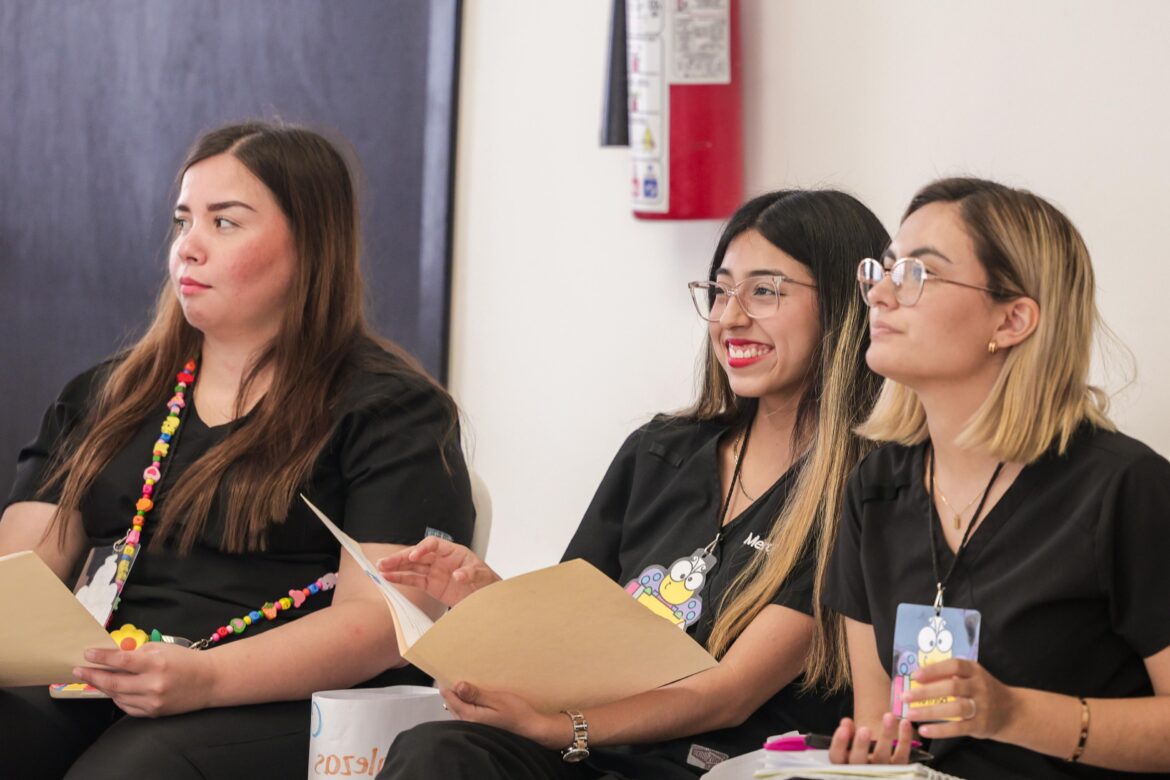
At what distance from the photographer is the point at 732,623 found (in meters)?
1.97

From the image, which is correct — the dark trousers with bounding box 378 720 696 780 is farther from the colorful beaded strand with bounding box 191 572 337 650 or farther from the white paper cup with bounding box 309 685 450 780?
the colorful beaded strand with bounding box 191 572 337 650

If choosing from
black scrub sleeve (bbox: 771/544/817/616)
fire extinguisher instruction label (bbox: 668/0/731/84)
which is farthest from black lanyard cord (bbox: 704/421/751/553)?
fire extinguisher instruction label (bbox: 668/0/731/84)

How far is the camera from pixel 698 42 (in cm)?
263

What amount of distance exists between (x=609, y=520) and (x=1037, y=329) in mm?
787

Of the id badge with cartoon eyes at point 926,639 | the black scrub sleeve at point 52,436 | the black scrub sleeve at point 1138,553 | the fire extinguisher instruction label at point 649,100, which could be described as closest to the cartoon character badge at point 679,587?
the id badge with cartoon eyes at point 926,639

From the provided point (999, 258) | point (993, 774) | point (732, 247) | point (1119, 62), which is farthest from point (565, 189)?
point (993, 774)

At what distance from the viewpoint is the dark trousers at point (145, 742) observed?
6.17ft

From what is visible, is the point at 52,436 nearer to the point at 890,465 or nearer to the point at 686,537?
the point at 686,537

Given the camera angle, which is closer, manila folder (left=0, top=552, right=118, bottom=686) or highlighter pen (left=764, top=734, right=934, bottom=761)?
highlighter pen (left=764, top=734, right=934, bottom=761)

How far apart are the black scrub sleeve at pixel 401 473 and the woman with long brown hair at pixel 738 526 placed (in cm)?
15

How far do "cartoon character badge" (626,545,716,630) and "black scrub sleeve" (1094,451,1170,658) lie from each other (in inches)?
23.7

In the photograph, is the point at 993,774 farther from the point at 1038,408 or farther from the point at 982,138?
the point at 982,138

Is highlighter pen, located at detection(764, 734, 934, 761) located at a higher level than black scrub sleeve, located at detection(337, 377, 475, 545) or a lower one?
lower

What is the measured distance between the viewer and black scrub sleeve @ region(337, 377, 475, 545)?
217cm
